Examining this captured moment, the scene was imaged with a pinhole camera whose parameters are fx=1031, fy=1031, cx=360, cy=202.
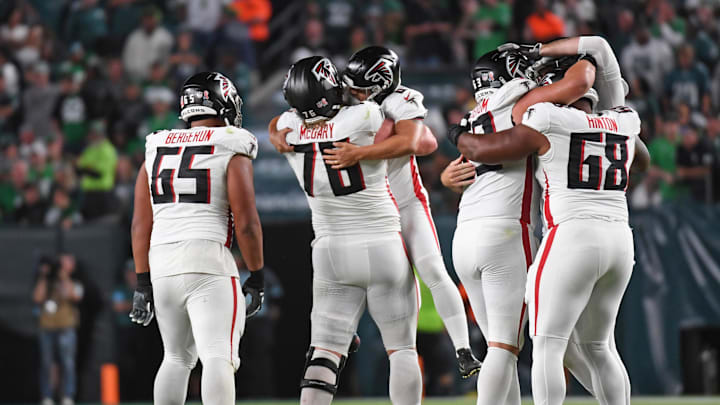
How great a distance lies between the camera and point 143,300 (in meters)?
5.72

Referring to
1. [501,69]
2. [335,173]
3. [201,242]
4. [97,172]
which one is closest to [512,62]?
[501,69]

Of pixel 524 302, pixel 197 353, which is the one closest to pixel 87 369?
pixel 197 353

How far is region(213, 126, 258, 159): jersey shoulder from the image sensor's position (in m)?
5.45

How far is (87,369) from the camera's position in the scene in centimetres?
1107

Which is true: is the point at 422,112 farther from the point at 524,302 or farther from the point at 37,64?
the point at 37,64

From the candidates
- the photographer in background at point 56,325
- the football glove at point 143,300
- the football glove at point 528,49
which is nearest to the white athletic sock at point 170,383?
the football glove at point 143,300

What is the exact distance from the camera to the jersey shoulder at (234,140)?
5.45m

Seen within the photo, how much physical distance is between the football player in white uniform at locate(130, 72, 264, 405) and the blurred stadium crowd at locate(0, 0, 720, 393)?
6.02 metres

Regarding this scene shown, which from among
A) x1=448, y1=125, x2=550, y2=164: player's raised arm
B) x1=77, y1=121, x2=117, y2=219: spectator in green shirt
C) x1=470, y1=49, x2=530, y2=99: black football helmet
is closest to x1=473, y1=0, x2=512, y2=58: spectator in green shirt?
x1=77, y1=121, x2=117, y2=219: spectator in green shirt

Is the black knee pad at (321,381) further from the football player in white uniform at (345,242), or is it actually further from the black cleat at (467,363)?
the black cleat at (467,363)

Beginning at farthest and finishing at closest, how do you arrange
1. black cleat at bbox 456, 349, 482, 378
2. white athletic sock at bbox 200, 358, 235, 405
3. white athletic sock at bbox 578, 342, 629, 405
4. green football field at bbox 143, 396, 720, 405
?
green football field at bbox 143, 396, 720, 405 < black cleat at bbox 456, 349, 482, 378 < white athletic sock at bbox 578, 342, 629, 405 < white athletic sock at bbox 200, 358, 235, 405

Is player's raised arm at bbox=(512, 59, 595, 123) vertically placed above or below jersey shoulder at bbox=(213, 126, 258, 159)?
above

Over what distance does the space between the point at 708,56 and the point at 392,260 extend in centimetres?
934

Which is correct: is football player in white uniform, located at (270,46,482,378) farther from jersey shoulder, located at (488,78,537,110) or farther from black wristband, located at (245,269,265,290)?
black wristband, located at (245,269,265,290)
